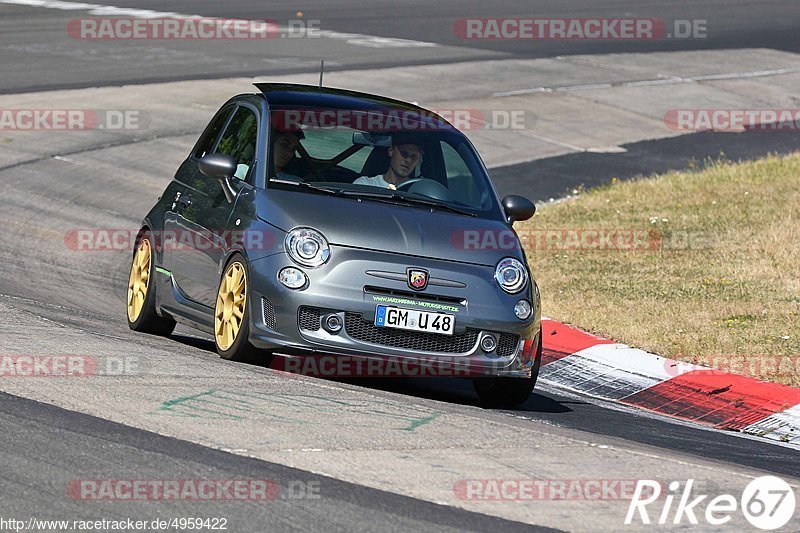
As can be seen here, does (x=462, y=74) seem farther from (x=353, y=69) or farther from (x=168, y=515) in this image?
(x=168, y=515)

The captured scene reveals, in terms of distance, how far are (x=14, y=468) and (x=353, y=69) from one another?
1935cm

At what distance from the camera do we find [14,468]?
225 inches

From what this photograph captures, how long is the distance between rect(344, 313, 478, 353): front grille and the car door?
105cm

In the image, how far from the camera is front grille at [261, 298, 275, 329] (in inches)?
323

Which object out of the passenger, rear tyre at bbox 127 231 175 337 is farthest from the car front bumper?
rear tyre at bbox 127 231 175 337

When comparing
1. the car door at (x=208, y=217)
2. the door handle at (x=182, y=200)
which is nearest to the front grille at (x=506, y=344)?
the car door at (x=208, y=217)

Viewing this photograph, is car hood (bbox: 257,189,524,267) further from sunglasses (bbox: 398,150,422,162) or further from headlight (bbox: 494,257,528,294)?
sunglasses (bbox: 398,150,422,162)

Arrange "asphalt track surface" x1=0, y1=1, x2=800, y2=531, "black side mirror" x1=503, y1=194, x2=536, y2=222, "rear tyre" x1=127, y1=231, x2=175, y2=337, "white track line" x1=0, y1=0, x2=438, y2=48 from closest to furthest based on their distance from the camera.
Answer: "asphalt track surface" x1=0, y1=1, x2=800, y2=531 → "black side mirror" x1=503, y1=194, x2=536, y2=222 → "rear tyre" x1=127, y1=231, x2=175, y2=337 → "white track line" x1=0, y1=0, x2=438, y2=48

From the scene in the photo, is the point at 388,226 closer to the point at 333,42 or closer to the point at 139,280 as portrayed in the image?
the point at 139,280

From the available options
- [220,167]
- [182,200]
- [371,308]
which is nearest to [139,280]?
[182,200]

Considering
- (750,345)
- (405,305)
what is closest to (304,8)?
(750,345)

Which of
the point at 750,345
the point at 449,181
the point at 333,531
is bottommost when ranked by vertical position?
the point at 750,345

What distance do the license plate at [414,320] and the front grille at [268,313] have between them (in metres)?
0.57

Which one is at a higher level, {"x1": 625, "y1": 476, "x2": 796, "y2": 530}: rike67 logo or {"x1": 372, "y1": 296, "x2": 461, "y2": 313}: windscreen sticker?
{"x1": 372, "y1": 296, "x2": 461, "y2": 313}: windscreen sticker
